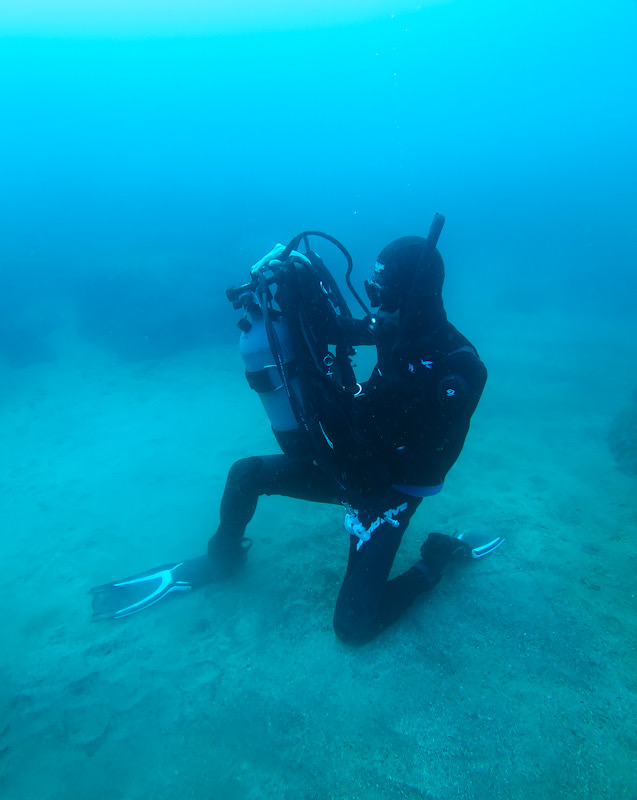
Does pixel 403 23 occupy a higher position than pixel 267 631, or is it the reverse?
pixel 403 23

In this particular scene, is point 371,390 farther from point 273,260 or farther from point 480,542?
point 480,542

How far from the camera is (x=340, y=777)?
2.49 meters

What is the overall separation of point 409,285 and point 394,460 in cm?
132

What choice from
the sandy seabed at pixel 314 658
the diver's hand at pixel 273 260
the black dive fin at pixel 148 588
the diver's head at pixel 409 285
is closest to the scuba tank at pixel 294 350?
the diver's hand at pixel 273 260

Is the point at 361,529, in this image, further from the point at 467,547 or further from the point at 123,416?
the point at 123,416

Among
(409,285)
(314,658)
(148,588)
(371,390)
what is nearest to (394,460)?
(371,390)

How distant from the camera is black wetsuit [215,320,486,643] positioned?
2.96 metres

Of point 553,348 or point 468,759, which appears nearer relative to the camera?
point 468,759

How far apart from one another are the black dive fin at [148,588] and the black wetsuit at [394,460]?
1.06 metres

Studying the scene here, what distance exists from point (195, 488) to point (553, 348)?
45.1ft

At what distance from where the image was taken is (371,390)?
3330 mm

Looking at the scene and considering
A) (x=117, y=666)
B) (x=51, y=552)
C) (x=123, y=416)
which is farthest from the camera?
(x=123, y=416)

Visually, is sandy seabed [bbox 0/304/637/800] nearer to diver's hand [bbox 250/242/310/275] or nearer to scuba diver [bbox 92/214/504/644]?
scuba diver [bbox 92/214/504/644]

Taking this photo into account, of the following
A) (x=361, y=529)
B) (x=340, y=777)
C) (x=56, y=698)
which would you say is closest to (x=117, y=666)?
(x=56, y=698)
